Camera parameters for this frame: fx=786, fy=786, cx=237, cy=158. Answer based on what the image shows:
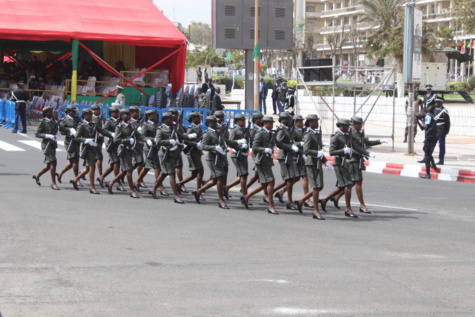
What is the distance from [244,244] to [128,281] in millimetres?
2499

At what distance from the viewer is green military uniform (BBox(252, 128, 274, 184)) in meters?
13.4

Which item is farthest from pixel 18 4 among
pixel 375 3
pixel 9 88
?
pixel 375 3

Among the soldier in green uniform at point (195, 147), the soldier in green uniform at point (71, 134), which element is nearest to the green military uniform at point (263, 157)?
the soldier in green uniform at point (195, 147)

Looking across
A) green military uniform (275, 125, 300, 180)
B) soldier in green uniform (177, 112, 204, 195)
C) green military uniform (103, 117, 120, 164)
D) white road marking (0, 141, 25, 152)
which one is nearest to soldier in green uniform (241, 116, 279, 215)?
green military uniform (275, 125, 300, 180)

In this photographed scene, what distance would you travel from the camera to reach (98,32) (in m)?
29.7

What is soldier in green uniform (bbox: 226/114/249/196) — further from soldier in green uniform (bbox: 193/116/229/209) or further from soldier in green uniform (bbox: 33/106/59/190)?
soldier in green uniform (bbox: 33/106/59/190)

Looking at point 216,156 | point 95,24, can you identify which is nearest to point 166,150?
point 216,156

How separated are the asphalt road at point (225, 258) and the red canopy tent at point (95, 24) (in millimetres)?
15415

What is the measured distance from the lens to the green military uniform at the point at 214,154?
1371 centimetres

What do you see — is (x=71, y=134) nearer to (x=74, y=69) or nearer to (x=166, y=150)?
(x=166, y=150)

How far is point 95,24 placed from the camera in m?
30.4

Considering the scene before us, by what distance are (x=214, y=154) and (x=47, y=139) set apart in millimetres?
3597

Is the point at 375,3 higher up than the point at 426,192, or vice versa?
the point at 375,3

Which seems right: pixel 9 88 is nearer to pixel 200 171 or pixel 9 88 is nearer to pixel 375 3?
pixel 200 171
